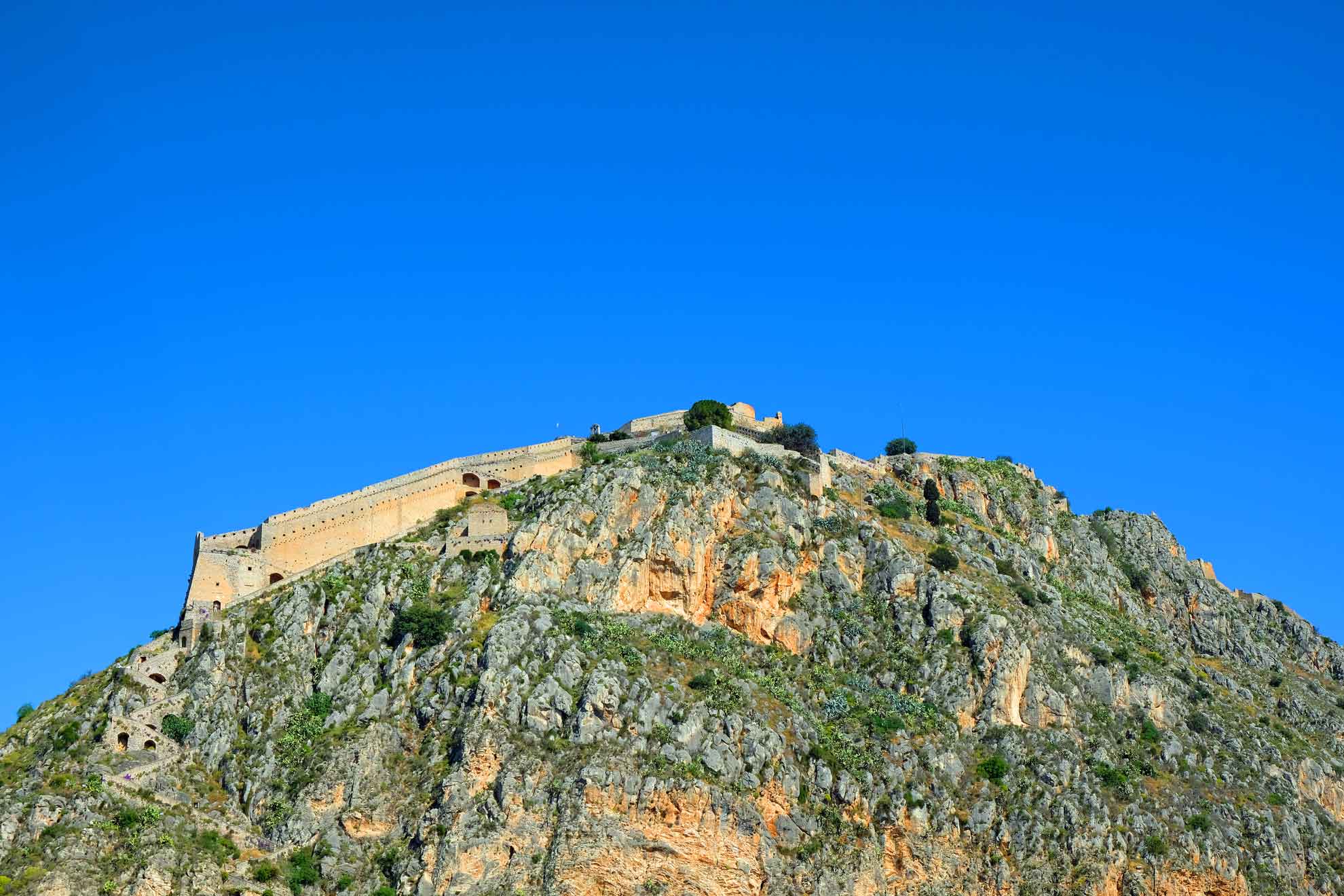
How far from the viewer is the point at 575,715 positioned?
102 m

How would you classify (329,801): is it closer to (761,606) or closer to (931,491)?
(761,606)

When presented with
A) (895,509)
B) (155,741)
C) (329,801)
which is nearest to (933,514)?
(895,509)

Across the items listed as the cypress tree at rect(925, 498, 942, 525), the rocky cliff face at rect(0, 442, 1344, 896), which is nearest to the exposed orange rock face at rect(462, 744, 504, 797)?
the rocky cliff face at rect(0, 442, 1344, 896)

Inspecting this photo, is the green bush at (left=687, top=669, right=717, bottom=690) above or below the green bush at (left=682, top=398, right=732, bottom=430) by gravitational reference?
below

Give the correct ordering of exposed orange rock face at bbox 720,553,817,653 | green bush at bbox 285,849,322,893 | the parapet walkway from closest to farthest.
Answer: green bush at bbox 285,849,322,893, the parapet walkway, exposed orange rock face at bbox 720,553,817,653

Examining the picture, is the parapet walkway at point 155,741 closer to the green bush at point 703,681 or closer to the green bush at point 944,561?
the green bush at point 703,681

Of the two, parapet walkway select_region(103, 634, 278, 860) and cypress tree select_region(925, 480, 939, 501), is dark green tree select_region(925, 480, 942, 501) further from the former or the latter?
parapet walkway select_region(103, 634, 278, 860)

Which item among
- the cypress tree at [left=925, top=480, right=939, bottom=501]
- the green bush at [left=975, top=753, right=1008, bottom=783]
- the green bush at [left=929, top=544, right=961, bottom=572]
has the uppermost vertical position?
the cypress tree at [left=925, top=480, right=939, bottom=501]

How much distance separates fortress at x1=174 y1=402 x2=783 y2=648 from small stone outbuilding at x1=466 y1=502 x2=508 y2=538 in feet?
0.20

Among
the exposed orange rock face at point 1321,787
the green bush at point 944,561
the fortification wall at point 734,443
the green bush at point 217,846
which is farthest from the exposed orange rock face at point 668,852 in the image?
the exposed orange rock face at point 1321,787

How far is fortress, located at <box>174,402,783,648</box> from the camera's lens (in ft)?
381

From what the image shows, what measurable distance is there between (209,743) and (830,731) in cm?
3489

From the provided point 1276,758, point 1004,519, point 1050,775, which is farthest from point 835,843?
point 1004,519

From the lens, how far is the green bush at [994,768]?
108 metres
